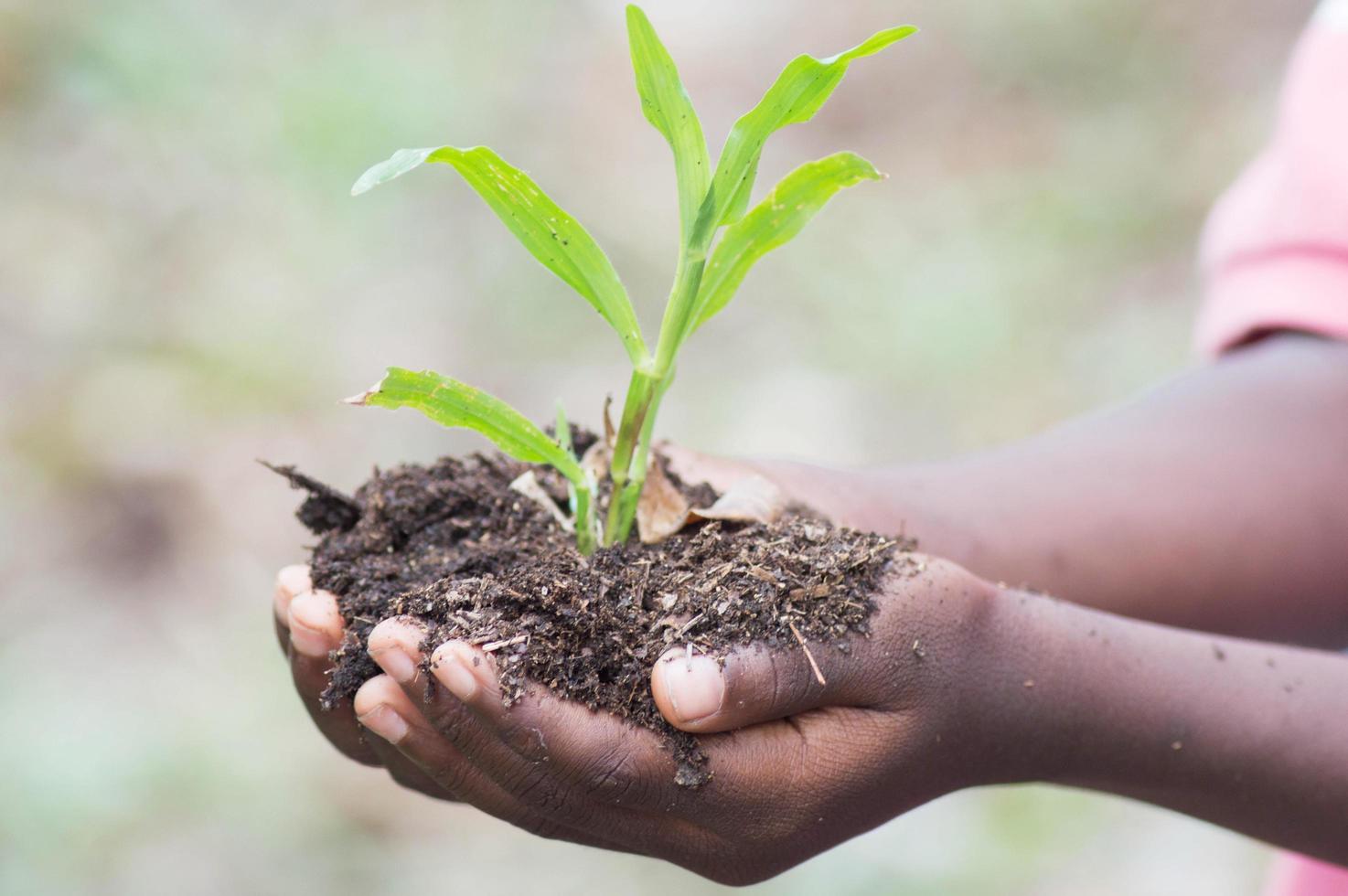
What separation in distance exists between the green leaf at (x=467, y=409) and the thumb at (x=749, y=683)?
25cm

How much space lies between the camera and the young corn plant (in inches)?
32.4

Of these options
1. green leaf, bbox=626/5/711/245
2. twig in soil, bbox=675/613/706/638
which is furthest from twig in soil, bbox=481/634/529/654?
green leaf, bbox=626/5/711/245

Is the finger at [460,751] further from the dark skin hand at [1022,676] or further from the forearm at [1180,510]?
the forearm at [1180,510]

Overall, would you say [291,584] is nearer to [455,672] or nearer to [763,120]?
[455,672]

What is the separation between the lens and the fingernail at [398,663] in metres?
0.73

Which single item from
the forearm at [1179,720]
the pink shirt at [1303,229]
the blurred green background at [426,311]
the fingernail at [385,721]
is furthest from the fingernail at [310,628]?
the blurred green background at [426,311]

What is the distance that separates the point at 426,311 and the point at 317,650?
204 centimetres

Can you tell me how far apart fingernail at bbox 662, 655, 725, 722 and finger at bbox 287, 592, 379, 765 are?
0.25 meters

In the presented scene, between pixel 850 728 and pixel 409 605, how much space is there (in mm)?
334

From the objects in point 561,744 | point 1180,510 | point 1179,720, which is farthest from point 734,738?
point 1180,510

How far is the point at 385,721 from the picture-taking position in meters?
0.75

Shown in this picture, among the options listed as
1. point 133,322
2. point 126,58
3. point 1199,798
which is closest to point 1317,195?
point 1199,798

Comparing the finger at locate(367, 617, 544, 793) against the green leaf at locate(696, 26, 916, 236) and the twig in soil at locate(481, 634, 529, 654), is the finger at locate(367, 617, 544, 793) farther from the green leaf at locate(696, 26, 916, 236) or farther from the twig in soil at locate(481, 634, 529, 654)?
the green leaf at locate(696, 26, 916, 236)

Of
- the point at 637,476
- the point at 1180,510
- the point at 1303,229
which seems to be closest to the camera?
the point at 637,476
